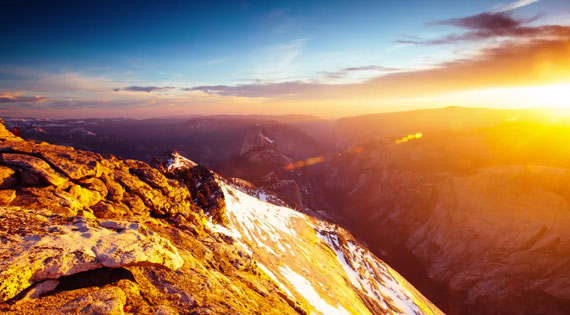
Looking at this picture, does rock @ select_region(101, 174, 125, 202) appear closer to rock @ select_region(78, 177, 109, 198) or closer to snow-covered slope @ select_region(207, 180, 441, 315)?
rock @ select_region(78, 177, 109, 198)

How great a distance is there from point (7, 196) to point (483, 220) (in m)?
147

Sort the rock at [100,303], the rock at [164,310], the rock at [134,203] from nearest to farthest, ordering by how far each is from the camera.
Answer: the rock at [100,303]
the rock at [164,310]
the rock at [134,203]

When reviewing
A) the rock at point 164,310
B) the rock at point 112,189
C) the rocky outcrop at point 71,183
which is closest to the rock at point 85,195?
the rocky outcrop at point 71,183

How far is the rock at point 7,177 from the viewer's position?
14002 millimetres

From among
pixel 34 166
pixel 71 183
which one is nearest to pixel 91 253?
pixel 34 166

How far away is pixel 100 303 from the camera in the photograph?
28.3ft

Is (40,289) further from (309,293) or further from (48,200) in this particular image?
(309,293)

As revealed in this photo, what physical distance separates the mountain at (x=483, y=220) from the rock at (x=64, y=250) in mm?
112483

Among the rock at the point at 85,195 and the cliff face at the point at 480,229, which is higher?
the rock at the point at 85,195

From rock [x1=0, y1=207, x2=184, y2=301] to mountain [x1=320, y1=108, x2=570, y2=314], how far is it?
112 meters

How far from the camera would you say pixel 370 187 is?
196125mm

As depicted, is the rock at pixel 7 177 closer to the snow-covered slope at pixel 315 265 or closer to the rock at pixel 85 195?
the rock at pixel 85 195

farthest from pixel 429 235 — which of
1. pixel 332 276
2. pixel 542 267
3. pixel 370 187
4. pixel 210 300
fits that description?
pixel 210 300

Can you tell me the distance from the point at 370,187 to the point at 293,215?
131 meters
